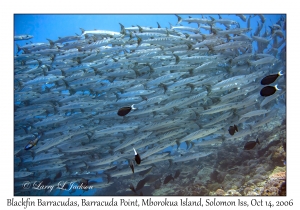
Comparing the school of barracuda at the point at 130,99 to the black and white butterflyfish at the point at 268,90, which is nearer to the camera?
the black and white butterflyfish at the point at 268,90

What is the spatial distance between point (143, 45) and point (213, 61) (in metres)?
2.08

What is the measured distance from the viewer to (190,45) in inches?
230

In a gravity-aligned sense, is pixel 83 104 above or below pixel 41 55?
below

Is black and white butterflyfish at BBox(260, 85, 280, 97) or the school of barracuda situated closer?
black and white butterflyfish at BBox(260, 85, 280, 97)

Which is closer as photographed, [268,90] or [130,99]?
[268,90]

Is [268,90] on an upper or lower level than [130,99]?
lower

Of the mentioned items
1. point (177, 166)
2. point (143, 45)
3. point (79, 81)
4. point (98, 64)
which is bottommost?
point (177, 166)

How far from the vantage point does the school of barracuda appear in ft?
18.3

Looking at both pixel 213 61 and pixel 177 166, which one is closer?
pixel 213 61

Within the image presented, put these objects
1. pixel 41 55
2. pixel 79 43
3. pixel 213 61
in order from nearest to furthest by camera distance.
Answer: pixel 213 61 → pixel 79 43 → pixel 41 55

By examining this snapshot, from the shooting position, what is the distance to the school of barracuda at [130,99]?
557cm

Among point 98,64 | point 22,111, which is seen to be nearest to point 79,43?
point 98,64

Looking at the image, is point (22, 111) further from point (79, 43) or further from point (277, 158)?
point (277, 158)

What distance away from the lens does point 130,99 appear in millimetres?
5875
